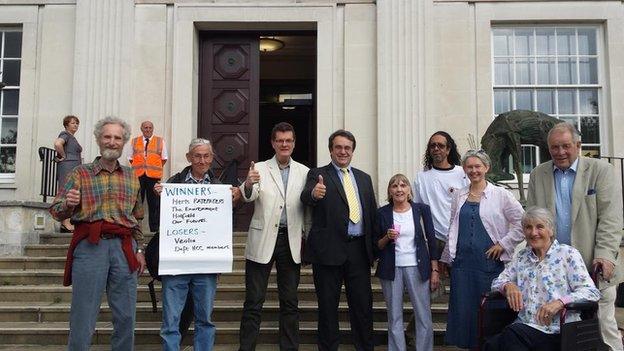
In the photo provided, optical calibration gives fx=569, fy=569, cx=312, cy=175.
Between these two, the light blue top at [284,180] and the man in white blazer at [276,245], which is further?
the light blue top at [284,180]

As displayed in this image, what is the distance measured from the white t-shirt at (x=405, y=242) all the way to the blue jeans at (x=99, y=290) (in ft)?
6.69

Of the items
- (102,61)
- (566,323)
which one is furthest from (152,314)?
(102,61)

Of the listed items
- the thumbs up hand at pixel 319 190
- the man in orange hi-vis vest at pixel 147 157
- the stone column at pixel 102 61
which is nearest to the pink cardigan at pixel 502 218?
the thumbs up hand at pixel 319 190

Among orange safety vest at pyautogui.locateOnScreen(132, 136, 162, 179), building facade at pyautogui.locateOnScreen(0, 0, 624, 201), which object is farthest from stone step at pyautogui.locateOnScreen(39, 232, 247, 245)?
building facade at pyautogui.locateOnScreen(0, 0, 624, 201)

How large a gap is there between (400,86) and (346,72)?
2.84 feet

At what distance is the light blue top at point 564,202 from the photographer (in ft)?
13.5

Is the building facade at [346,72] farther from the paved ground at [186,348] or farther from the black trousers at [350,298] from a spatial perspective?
the black trousers at [350,298]

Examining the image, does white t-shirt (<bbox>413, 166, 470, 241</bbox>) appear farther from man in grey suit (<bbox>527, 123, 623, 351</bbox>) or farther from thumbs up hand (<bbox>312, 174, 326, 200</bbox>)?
thumbs up hand (<bbox>312, 174, 326, 200</bbox>)

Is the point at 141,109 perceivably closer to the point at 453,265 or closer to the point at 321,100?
the point at 321,100

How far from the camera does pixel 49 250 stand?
7.39m

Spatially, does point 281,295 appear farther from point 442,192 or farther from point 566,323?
point 566,323

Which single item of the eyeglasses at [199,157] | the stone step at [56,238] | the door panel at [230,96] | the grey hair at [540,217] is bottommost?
the stone step at [56,238]

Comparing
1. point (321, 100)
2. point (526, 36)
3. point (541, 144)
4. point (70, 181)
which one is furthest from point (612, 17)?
point (70, 181)

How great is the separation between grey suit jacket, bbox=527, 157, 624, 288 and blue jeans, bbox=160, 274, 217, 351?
271cm
